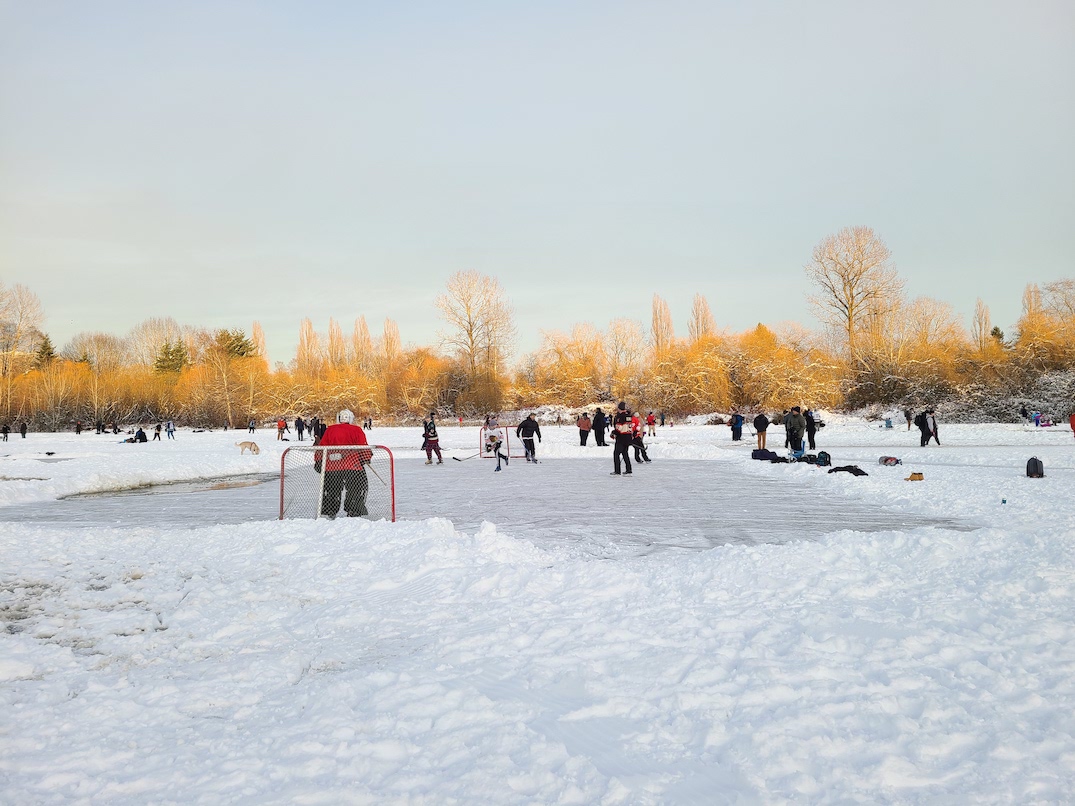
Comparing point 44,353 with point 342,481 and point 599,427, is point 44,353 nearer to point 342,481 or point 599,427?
point 599,427

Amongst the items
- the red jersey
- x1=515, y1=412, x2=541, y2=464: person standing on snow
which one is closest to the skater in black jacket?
x1=515, y1=412, x2=541, y2=464: person standing on snow

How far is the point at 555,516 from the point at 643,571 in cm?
447

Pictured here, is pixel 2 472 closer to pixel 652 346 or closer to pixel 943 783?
pixel 943 783

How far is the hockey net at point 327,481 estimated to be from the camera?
10.7 m

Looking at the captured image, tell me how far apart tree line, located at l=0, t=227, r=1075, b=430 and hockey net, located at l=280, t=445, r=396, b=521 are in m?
47.2

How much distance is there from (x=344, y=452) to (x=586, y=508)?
3.99 meters

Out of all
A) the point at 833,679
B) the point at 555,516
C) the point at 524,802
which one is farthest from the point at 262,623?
the point at 555,516

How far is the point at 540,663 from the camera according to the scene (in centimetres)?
468

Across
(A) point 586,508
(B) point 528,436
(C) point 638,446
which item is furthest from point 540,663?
(B) point 528,436

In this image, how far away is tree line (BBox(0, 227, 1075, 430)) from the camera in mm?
52188

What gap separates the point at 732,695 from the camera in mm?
4082

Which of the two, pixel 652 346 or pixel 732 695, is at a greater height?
pixel 652 346

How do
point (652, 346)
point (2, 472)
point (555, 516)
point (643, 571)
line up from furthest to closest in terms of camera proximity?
point (652, 346) < point (2, 472) < point (555, 516) < point (643, 571)

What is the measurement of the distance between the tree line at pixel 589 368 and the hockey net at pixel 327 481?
4717 centimetres
